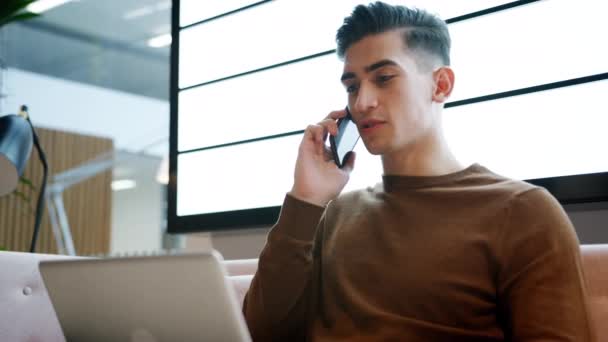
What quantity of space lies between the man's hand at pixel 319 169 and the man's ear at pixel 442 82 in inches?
7.5

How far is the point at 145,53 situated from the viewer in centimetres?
714

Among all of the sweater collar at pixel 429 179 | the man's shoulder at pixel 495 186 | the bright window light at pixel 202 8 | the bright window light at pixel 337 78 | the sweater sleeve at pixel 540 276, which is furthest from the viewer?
the bright window light at pixel 202 8

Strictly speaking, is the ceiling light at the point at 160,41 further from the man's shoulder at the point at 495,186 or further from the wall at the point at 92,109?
the man's shoulder at the point at 495,186

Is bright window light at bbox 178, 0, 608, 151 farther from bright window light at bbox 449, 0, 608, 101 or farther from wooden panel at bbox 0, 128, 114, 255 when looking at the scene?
wooden panel at bbox 0, 128, 114, 255

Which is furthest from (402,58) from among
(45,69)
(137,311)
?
(45,69)

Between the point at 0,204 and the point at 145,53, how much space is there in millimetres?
2459


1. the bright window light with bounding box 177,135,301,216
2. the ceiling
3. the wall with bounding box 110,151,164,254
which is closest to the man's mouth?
the bright window light with bounding box 177,135,301,216

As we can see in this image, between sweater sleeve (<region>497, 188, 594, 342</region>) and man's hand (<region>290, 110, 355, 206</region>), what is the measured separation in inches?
13.2

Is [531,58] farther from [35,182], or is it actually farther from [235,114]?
[35,182]

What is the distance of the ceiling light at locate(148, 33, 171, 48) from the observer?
6767 millimetres

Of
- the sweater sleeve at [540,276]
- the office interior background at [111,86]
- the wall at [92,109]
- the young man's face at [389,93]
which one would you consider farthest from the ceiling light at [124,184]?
the sweater sleeve at [540,276]

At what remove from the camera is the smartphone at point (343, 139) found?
4.28ft

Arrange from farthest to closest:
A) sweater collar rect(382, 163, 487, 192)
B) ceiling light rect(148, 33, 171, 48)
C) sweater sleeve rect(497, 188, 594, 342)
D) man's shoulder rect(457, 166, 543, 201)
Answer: ceiling light rect(148, 33, 171, 48) → sweater collar rect(382, 163, 487, 192) → man's shoulder rect(457, 166, 543, 201) → sweater sleeve rect(497, 188, 594, 342)

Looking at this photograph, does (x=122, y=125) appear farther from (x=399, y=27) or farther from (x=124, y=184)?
(x=399, y=27)
